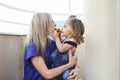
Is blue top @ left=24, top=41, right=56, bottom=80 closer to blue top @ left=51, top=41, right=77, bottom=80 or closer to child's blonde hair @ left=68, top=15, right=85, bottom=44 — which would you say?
blue top @ left=51, top=41, right=77, bottom=80

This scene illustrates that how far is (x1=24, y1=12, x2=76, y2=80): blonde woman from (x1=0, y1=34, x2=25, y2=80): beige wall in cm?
11

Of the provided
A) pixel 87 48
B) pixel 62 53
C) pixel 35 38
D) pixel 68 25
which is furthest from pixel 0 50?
pixel 87 48

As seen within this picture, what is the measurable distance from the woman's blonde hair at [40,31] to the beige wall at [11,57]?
0.44 feet

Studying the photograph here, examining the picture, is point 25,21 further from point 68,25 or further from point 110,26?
point 110,26

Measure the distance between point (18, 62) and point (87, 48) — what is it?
53 centimetres

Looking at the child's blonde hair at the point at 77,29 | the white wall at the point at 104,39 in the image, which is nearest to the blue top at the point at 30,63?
the child's blonde hair at the point at 77,29

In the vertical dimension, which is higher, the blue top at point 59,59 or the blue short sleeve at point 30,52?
the blue short sleeve at point 30,52

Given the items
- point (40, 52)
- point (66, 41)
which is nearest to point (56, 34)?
point (66, 41)

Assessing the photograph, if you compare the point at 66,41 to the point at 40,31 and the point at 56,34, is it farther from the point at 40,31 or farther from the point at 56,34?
the point at 40,31

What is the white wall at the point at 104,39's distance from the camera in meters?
1.70

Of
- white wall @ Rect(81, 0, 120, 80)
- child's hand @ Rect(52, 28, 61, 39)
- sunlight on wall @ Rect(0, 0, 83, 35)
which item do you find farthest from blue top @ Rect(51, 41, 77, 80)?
sunlight on wall @ Rect(0, 0, 83, 35)

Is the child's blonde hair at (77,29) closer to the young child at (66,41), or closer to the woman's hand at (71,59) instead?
the young child at (66,41)

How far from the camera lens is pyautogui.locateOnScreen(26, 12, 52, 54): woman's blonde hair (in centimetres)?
157

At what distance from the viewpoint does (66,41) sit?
64.9 inches
